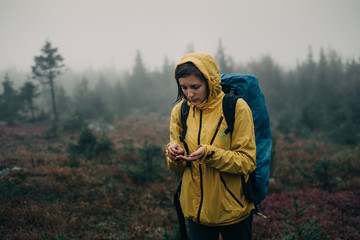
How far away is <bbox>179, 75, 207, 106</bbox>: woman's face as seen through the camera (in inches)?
57.9

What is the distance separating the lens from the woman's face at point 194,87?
57.9 inches

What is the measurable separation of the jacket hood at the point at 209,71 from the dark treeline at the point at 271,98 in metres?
14.9

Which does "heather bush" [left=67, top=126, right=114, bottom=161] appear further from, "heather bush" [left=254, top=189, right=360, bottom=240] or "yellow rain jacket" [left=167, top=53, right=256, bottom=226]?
"yellow rain jacket" [left=167, top=53, right=256, bottom=226]

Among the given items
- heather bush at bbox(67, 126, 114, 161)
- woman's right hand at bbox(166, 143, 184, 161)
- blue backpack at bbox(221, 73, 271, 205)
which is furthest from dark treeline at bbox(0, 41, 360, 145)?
woman's right hand at bbox(166, 143, 184, 161)

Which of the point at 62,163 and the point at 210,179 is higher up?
the point at 210,179

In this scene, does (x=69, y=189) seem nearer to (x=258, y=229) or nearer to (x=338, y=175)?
(x=258, y=229)

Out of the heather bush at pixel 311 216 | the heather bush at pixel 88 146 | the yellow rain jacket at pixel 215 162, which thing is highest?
the yellow rain jacket at pixel 215 162

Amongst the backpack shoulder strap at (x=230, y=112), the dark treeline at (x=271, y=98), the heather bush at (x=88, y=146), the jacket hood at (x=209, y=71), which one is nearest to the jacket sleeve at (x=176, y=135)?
the jacket hood at (x=209, y=71)

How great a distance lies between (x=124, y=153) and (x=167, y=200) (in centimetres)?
416

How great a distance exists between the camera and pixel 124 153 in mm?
8688

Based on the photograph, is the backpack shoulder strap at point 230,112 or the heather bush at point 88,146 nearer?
the backpack shoulder strap at point 230,112

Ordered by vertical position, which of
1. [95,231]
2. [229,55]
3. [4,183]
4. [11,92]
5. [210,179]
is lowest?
[95,231]

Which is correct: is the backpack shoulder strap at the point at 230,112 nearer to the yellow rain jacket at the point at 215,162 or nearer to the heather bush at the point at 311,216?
the yellow rain jacket at the point at 215,162

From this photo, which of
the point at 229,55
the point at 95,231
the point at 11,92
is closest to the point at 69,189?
the point at 95,231
